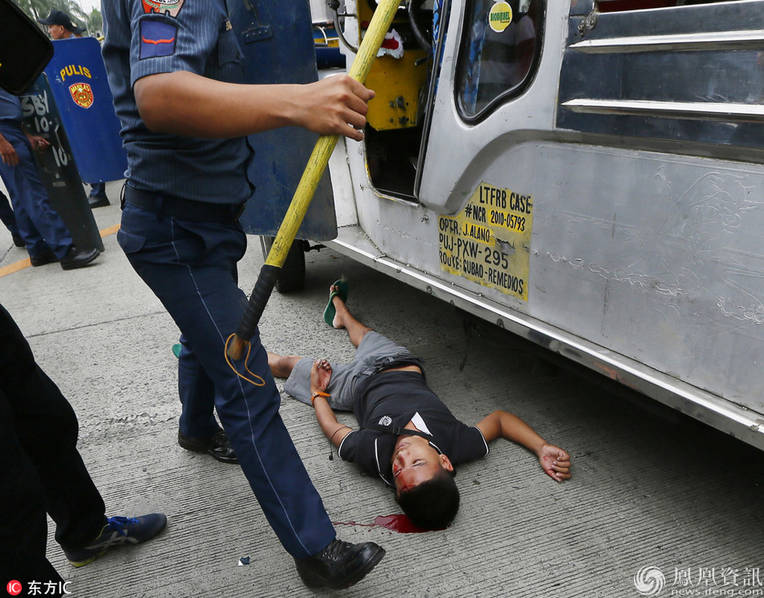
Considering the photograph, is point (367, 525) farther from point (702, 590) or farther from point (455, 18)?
point (455, 18)

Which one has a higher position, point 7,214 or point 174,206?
point 174,206

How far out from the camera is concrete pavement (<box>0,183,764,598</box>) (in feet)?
5.90

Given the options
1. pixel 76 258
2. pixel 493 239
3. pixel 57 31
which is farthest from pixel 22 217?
pixel 493 239

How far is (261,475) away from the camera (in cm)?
159

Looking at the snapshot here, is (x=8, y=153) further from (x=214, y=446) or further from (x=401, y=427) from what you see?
(x=401, y=427)

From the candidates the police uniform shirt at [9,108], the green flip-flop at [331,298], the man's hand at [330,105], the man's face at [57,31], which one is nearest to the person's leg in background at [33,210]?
the police uniform shirt at [9,108]

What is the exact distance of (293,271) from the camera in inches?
156

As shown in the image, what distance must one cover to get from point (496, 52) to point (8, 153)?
4.42 m

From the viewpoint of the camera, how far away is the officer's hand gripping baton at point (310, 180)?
136 cm

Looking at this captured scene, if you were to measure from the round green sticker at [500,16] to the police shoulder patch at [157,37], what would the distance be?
49.1 inches

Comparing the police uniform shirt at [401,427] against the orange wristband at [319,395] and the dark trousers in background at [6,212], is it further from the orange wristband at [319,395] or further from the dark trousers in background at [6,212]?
the dark trousers in background at [6,212]

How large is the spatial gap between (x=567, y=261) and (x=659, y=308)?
13.9 inches

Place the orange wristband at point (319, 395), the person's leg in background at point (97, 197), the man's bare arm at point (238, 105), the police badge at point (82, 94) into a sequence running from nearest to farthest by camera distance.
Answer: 1. the man's bare arm at point (238, 105)
2. the orange wristband at point (319, 395)
3. the police badge at point (82, 94)
4. the person's leg in background at point (97, 197)

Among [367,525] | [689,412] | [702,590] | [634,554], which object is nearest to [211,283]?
[367,525]
